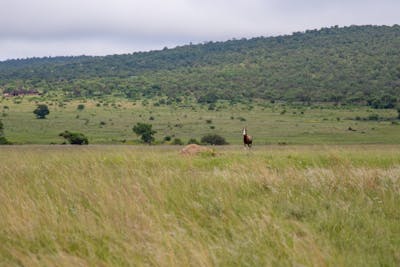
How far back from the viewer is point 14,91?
10725cm

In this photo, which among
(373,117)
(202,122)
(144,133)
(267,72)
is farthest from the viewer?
(267,72)

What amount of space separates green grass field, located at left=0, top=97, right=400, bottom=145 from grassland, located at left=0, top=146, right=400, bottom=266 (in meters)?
32.8

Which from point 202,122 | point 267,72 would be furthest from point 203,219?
point 267,72

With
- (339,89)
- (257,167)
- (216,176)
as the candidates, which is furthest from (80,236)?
(339,89)

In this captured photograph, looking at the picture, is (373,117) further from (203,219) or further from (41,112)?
(203,219)

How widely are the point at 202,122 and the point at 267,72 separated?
56461 millimetres

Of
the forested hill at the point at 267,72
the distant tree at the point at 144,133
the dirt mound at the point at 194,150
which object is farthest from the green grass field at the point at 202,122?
the dirt mound at the point at 194,150

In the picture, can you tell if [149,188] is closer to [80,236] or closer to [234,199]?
[234,199]

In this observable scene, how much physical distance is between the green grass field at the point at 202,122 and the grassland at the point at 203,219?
32.8m

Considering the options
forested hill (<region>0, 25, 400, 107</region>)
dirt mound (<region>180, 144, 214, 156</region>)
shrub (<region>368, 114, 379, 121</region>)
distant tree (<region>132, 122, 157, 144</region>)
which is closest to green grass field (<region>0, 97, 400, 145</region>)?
shrub (<region>368, 114, 379, 121</region>)

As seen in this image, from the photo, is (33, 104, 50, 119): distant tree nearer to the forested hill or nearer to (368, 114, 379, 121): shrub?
the forested hill

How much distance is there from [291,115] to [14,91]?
6115cm

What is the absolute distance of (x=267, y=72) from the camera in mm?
117125

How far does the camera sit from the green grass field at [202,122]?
157ft
